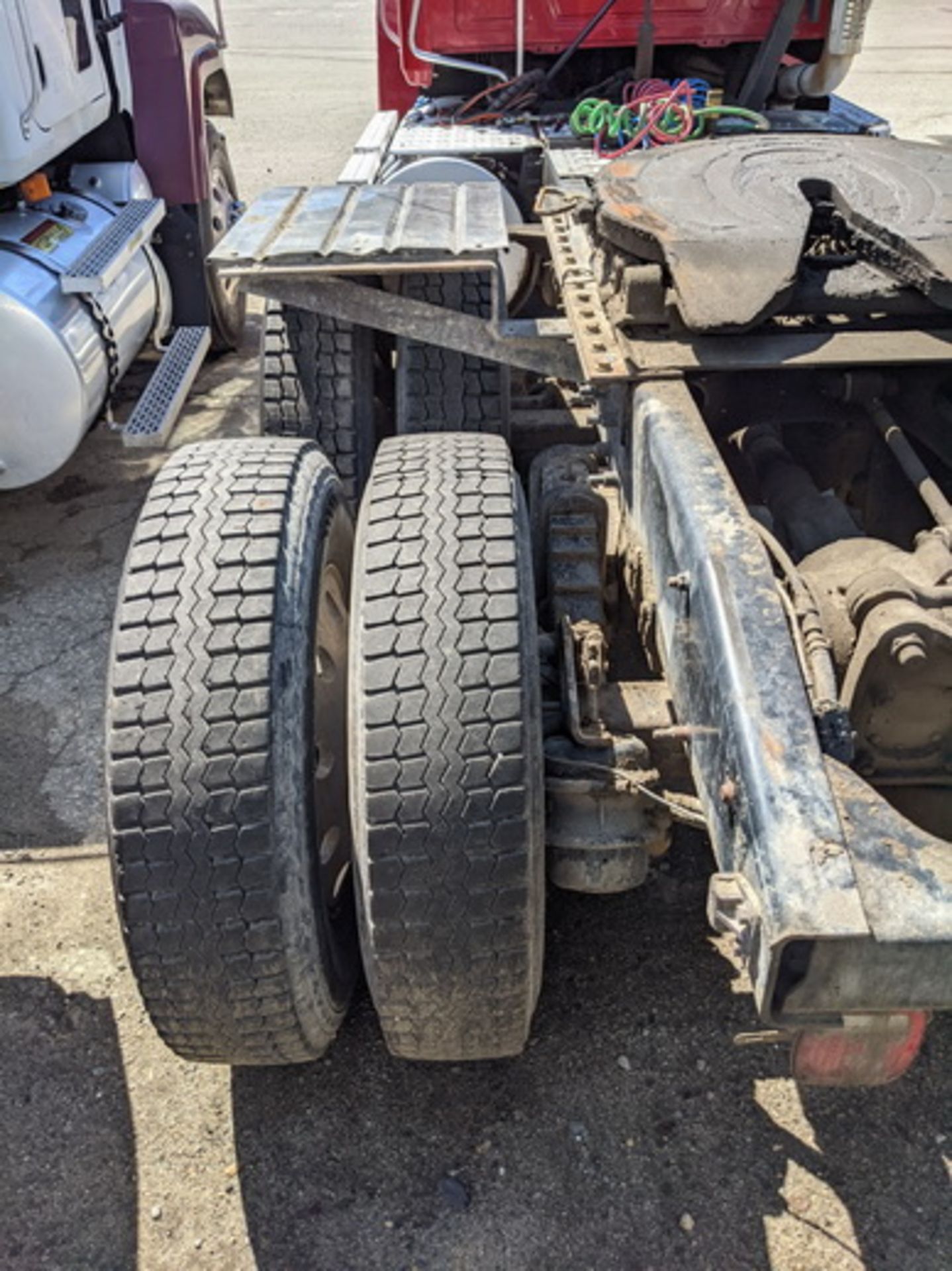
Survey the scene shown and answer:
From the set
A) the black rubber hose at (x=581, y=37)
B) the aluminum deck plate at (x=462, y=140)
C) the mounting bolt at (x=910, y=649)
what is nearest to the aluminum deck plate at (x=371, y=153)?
the aluminum deck plate at (x=462, y=140)

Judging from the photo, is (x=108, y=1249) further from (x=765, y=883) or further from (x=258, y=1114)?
(x=765, y=883)

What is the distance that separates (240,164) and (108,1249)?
37.2ft

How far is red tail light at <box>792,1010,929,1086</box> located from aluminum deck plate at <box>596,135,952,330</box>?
4.85 feet

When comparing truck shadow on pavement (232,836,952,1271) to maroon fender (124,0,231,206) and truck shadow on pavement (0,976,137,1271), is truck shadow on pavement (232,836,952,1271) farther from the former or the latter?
maroon fender (124,0,231,206)

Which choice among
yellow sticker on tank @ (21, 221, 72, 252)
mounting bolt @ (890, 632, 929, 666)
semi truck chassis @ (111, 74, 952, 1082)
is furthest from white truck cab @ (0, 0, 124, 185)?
mounting bolt @ (890, 632, 929, 666)

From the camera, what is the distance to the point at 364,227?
341cm

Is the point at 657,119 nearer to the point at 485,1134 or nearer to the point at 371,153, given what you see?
the point at 371,153

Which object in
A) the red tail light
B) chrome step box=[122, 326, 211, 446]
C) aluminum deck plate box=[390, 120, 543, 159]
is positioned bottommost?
chrome step box=[122, 326, 211, 446]

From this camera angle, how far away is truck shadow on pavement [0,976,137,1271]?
2141mm

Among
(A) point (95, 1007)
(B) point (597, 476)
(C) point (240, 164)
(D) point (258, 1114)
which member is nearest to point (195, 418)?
(B) point (597, 476)

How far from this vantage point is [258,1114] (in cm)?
236

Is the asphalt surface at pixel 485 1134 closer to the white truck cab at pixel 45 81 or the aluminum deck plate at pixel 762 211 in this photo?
the aluminum deck plate at pixel 762 211

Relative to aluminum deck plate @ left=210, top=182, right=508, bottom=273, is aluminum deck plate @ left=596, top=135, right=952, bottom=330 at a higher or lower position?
higher

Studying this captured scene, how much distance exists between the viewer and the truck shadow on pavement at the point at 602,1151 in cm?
211
